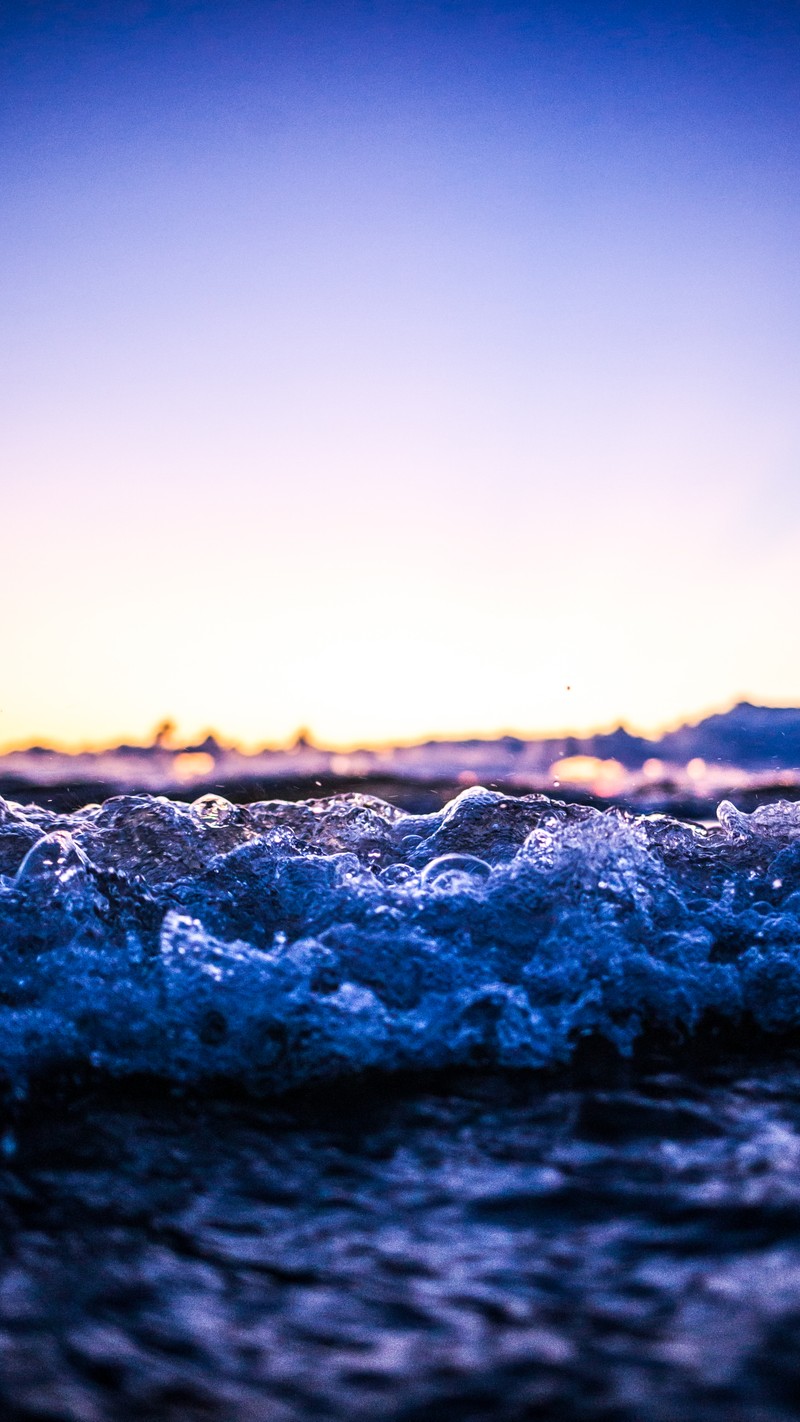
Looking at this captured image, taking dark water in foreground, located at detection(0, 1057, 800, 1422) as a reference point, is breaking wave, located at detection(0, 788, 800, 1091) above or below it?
above

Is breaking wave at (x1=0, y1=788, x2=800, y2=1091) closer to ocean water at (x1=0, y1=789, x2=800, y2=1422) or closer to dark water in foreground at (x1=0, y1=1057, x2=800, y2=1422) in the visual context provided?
ocean water at (x1=0, y1=789, x2=800, y2=1422)

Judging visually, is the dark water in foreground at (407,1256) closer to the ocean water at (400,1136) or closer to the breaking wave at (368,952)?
the ocean water at (400,1136)

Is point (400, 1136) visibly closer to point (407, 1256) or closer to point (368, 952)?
point (407, 1256)

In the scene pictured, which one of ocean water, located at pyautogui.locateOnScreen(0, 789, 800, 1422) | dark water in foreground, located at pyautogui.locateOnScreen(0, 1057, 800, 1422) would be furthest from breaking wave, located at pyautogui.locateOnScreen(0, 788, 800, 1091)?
dark water in foreground, located at pyautogui.locateOnScreen(0, 1057, 800, 1422)

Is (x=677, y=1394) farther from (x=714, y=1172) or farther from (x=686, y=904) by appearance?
(x=686, y=904)

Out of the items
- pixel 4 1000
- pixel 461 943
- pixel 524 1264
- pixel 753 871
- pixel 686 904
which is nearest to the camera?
pixel 524 1264

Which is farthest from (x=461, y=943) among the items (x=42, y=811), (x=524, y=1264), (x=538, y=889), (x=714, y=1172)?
(x=42, y=811)
